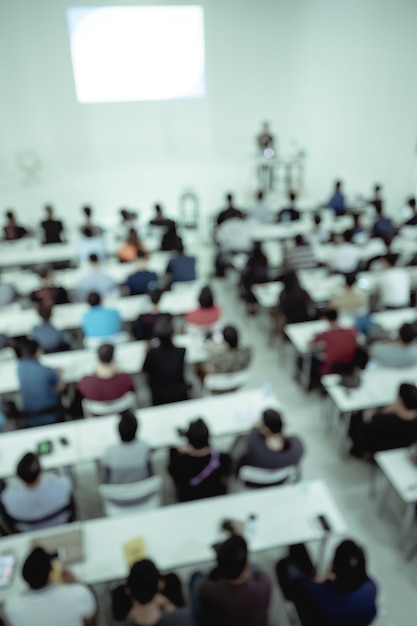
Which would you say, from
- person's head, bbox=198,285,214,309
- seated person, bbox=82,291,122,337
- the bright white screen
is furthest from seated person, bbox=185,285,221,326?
the bright white screen

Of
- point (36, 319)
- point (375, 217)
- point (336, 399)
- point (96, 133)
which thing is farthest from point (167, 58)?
point (336, 399)

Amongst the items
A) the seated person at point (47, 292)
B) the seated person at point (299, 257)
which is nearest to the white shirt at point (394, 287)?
the seated person at point (299, 257)

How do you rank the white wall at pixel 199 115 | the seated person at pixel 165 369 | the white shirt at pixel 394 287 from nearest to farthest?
the seated person at pixel 165 369, the white shirt at pixel 394 287, the white wall at pixel 199 115

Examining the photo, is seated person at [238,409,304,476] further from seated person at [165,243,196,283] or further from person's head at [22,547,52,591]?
seated person at [165,243,196,283]

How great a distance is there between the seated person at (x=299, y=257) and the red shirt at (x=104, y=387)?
3.20 m

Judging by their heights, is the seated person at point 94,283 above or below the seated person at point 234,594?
above

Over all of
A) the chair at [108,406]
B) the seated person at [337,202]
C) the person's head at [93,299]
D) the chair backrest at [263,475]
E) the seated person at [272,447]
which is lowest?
the chair backrest at [263,475]

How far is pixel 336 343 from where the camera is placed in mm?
4691

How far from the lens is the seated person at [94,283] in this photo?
19.7ft

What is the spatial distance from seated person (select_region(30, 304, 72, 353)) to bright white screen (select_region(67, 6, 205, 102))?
7.65m

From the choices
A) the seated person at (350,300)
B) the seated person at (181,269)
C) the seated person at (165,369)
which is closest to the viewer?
the seated person at (165,369)

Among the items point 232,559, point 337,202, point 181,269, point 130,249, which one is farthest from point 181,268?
point 232,559

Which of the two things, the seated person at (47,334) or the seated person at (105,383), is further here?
the seated person at (47,334)

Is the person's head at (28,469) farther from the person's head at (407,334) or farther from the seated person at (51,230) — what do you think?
the seated person at (51,230)
